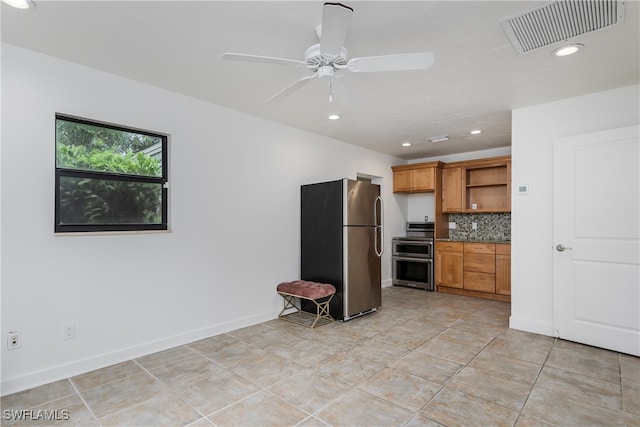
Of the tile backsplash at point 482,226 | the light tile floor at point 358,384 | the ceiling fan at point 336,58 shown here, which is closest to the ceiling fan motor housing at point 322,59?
the ceiling fan at point 336,58

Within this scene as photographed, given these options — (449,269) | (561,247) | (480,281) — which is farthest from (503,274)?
(561,247)

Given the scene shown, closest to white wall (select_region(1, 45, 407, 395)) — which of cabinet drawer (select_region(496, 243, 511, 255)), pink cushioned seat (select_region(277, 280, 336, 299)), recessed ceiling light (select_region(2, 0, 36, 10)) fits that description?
pink cushioned seat (select_region(277, 280, 336, 299))

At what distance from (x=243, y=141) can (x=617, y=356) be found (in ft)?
13.8

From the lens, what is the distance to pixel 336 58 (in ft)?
6.86

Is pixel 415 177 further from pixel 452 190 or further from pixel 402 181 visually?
pixel 452 190

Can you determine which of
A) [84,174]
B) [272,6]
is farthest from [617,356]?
[84,174]

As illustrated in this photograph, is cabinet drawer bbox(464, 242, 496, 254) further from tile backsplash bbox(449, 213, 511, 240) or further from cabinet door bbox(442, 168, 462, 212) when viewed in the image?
cabinet door bbox(442, 168, 462, 212)

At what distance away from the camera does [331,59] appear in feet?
6.86

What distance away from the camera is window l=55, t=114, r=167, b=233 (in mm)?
2666

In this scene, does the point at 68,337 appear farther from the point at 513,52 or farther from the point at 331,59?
the point at 513,52

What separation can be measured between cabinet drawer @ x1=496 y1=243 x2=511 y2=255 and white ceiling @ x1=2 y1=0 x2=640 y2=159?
2148 millimetres

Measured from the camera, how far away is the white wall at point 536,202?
11.1ft

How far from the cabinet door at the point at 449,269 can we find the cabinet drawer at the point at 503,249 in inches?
22.8

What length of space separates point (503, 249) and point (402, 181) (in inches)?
80.3
